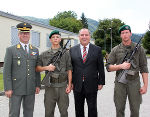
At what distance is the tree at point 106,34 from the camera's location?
53.7 metres

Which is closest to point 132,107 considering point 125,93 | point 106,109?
point 125,93

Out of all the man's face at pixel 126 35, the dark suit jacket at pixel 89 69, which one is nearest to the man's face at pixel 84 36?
the dark suit jacket at pixel 89 69

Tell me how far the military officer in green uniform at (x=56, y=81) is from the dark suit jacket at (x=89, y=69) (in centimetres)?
15

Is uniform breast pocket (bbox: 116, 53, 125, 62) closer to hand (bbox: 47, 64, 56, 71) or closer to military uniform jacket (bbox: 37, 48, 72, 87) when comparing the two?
military uniform jacket (bbox: 37, 48, 72, 87)

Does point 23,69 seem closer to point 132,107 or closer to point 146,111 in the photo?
point 132,107

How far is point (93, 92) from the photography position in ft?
12.7

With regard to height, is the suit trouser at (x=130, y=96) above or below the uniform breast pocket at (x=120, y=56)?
below

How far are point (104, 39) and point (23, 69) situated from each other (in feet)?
167

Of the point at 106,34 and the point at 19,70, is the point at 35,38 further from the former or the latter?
the point at 106,34

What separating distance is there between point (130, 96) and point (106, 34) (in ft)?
169

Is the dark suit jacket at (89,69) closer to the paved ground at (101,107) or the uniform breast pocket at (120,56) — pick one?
the uniform breast pocket at (120,56)

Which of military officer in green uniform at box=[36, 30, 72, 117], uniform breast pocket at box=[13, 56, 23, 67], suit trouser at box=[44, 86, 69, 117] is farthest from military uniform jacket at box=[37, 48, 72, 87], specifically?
uniform breast pocket at box=[13, 56, 23, 67]

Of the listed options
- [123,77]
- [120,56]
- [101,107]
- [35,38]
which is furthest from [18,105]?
[35,38]

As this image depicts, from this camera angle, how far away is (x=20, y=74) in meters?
3.55
